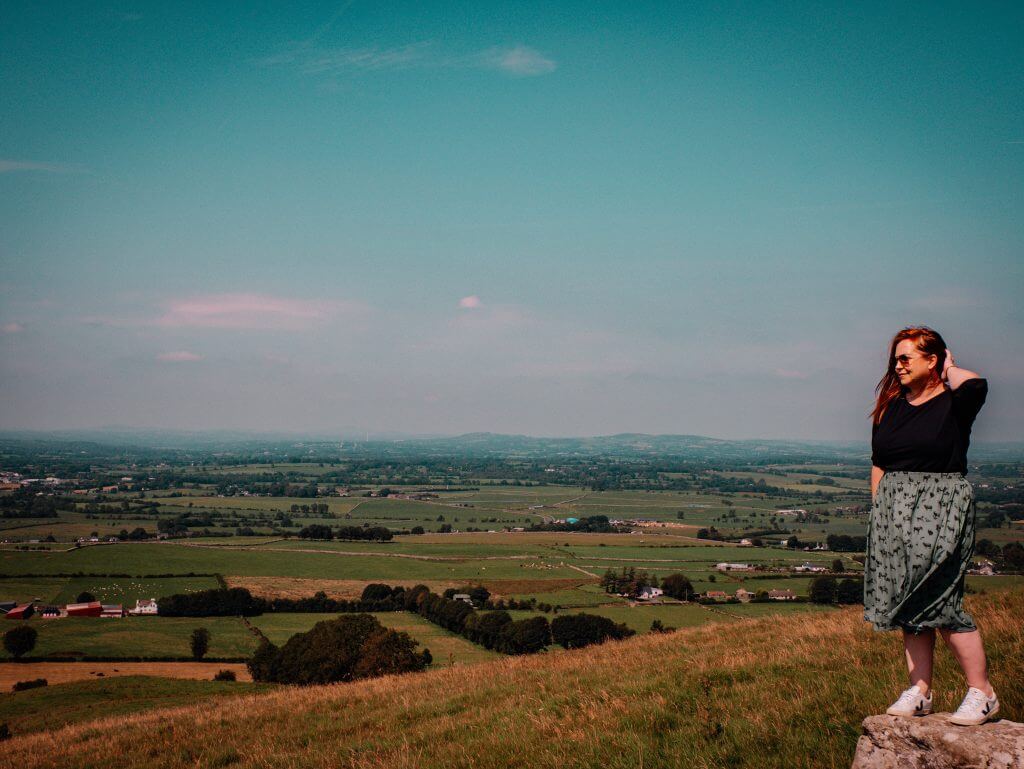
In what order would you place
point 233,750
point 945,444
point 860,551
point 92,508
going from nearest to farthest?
point 945,444, point 233,750, point 860,551, point 92,508

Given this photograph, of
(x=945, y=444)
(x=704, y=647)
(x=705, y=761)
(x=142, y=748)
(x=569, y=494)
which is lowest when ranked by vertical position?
(x=569, y=494)

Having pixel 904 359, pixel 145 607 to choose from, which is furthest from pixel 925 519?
pixel 145 607

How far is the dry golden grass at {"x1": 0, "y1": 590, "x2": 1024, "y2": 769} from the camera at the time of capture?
5281 mm

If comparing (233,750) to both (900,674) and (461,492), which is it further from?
(461,492)

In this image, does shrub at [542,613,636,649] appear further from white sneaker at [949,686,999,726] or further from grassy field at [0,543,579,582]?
Answer: white sneaker at [949,686,999,726]

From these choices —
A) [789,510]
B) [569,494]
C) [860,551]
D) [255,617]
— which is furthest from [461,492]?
[255,617]

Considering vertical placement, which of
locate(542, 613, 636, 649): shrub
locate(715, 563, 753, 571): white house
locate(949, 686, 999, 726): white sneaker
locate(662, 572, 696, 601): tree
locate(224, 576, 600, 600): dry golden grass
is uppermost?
locate(949, 686, 999, 726): white sneaker

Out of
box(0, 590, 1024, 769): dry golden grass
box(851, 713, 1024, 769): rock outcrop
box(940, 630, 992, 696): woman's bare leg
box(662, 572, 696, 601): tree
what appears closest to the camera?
box(851, 713, 1024, 769): rock outcrop

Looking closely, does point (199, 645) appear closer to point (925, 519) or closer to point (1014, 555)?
point (925, 519)

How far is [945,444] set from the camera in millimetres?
4344

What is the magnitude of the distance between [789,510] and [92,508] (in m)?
136

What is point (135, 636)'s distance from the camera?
135 feet

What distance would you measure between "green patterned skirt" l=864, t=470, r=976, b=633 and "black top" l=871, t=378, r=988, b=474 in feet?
0.30

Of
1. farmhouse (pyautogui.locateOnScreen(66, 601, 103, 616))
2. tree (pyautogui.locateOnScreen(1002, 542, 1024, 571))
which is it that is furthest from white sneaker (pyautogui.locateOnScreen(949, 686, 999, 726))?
farmhouse (pyautogui.locateOnScreen(66, 601, 103, 616))
